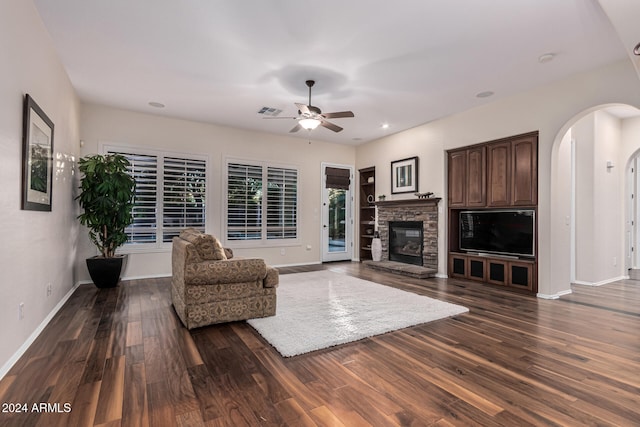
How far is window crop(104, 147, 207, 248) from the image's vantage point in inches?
220

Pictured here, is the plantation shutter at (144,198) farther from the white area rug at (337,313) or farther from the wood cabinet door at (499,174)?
the wood cabinet door at (499,174)

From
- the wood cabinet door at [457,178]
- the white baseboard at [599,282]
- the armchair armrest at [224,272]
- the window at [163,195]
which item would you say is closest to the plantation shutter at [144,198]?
the window at [163,195]

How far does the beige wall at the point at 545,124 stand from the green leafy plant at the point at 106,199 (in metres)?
5.33

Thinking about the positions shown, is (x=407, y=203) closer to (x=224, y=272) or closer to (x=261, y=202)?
(x=261, y=202)

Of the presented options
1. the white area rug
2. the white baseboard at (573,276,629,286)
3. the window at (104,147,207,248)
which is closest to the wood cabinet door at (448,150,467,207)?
the white area rug

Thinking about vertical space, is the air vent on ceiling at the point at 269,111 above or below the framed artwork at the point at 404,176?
above

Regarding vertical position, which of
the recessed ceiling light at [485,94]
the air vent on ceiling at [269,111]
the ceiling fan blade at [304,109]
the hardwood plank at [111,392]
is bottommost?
the hardwood plank at [111,392]

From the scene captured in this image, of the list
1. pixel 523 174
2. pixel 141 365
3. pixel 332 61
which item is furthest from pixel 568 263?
pixel 141 365

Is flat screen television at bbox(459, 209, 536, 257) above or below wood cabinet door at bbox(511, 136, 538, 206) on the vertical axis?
below

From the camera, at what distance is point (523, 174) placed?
15.6 feet

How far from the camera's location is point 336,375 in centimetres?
225

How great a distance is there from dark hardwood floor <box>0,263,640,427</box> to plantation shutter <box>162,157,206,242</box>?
250 cm

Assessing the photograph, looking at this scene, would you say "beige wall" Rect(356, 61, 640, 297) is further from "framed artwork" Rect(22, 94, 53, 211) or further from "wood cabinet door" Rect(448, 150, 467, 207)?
"framed artwork" Rect(22, 94, 53, 211)

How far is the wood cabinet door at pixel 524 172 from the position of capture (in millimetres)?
4621
